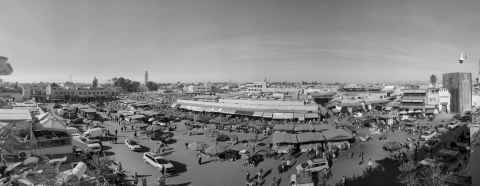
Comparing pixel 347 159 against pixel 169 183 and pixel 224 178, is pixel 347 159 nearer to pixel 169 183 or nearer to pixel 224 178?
pixel 224 178

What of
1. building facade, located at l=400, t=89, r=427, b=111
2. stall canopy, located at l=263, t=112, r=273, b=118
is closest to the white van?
stall canopy, located at l=263, t=112, r=273, b=118

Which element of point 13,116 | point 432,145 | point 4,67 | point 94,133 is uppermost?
point 4,67

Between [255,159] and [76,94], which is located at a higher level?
[76,94]

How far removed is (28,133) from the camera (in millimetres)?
10195

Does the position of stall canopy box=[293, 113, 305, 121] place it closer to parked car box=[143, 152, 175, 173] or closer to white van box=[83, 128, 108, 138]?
white van box=[83, 128, 108, 138]

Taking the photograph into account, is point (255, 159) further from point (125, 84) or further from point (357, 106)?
point (125, 84)

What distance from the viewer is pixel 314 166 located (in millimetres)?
13352

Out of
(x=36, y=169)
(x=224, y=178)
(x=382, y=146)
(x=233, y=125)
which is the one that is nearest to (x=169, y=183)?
(x=224, y=178)

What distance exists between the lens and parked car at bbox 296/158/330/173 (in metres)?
12.9

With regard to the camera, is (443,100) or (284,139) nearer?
(284,139)

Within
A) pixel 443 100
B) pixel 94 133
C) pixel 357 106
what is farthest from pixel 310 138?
pixel 443 100

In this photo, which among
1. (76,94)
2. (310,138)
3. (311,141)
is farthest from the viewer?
(76,94)

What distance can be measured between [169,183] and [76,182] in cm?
488

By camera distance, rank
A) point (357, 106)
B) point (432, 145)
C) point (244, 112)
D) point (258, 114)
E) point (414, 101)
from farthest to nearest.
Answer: point (357, 106), point (414, 101), point (244, 112), point (258, 114), point (432, 145)
